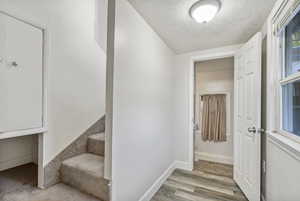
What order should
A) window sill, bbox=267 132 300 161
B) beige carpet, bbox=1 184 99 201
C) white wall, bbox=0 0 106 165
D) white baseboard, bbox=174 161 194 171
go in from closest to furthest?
window sill, bbox=267 132 300 161 → beige carpet, bbox=1 184 99 201 → white wall, bbox=0 0 106 165 → white baseboard, bbox=174 161 194 171

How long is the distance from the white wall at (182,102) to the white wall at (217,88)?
2.18 feet

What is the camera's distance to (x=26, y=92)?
144 cm

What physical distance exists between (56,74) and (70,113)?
540 mm

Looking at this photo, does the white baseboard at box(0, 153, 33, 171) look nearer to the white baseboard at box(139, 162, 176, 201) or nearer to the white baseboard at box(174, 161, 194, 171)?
the white baseboard at box(139, 162, 176, 201)

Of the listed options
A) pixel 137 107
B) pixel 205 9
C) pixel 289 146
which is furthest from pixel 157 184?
pixel 205 9

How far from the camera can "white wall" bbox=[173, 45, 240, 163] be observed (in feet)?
8.79

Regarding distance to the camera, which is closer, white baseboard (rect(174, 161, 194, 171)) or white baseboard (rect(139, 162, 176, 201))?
white baseboard (rect(139, 162, 176, 201))

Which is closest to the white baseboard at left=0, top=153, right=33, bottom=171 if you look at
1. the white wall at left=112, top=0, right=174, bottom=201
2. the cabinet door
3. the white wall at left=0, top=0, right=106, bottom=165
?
the white wall at left=0, top=0, right=106, bottom=165

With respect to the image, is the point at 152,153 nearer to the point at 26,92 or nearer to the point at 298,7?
the point at 26,92

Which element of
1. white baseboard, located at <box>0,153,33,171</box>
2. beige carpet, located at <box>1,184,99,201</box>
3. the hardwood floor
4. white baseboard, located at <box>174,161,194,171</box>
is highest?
white baseboard, located at <box>0,153,33,171</box>

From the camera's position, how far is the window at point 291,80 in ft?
3.85

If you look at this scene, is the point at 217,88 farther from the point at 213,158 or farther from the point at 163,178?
the point at 163,178

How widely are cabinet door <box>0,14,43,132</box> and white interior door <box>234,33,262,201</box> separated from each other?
2537 mm

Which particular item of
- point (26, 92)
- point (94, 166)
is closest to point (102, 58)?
point (26, 92)
